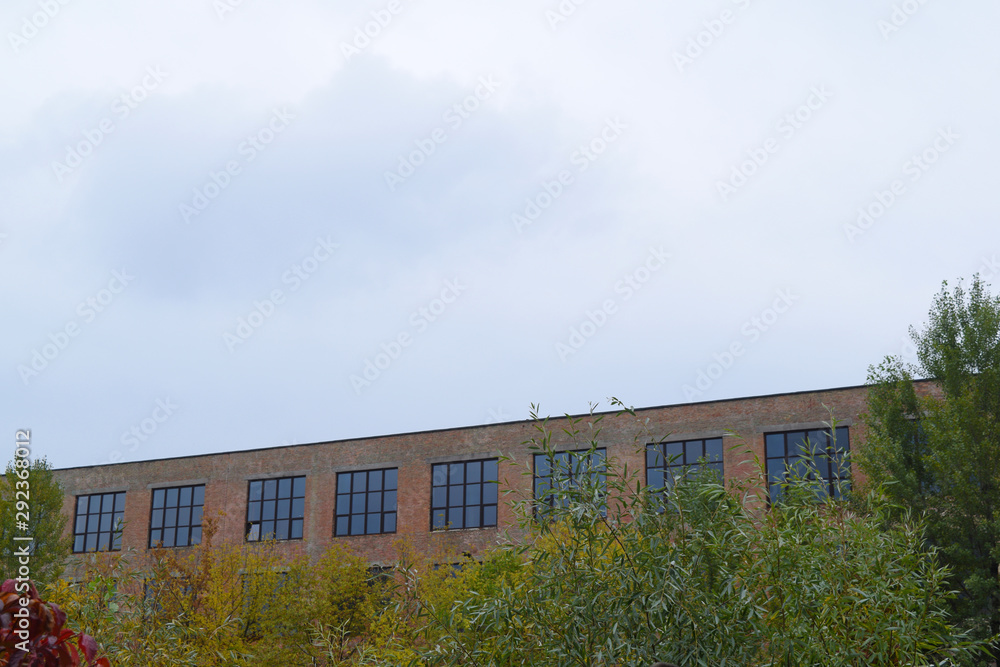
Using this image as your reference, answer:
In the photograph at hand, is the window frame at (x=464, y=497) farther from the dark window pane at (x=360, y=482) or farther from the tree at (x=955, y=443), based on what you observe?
the tree at (x=955, y=443)

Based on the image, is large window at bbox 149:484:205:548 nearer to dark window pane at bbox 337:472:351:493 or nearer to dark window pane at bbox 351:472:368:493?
dark window pane at bbox 337:472:351:493

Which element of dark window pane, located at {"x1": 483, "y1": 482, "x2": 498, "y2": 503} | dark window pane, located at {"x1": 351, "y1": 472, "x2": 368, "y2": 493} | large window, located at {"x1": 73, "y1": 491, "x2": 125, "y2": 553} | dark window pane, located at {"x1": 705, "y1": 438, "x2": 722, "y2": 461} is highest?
dark window pane, located at {"x1": 705, "y1": 438, "x2": 722, "y2": 461}

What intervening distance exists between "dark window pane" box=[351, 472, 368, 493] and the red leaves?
36.3 m

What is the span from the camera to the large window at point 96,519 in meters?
46.7

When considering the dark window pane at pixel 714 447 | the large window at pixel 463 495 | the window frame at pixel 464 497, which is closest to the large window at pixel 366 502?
the window frame at pixel 464 497

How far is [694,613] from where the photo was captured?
12.3 meters

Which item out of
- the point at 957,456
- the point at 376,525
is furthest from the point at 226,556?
the point at 957,456

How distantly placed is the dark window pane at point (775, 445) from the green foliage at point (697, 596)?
22093 mm

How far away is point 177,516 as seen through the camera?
45219mm

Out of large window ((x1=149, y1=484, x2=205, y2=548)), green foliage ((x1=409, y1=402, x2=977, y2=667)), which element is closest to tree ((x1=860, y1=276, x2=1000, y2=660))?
green foliage ((x1=409, y1=402, x2=977, y2=667))

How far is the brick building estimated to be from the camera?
35.8m

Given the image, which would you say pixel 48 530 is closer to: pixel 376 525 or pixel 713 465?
pixel 376 525

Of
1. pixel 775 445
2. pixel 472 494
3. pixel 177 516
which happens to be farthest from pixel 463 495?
pixel 177 516

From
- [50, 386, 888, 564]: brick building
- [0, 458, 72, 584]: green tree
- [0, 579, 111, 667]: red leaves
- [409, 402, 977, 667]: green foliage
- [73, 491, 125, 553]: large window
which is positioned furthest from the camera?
[73, 491, 125, 553]: large window
